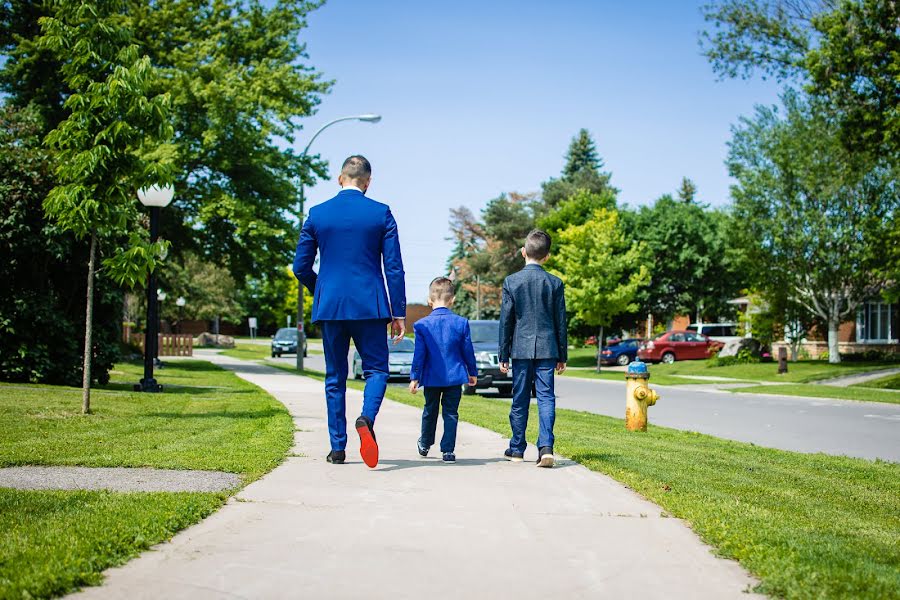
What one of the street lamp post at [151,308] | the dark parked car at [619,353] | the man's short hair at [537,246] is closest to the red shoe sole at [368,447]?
the man's short hair at [537,246]

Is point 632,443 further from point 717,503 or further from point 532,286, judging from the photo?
point 717,503

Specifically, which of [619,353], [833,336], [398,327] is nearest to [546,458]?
[398,327]

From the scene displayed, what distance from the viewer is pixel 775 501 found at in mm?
5621

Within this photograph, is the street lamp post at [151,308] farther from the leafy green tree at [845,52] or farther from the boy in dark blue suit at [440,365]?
the leafy green tree at [845,52]

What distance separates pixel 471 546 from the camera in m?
3.82

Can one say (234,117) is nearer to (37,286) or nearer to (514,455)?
(37,286)

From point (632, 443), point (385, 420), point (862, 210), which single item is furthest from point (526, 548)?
point (862, 210)

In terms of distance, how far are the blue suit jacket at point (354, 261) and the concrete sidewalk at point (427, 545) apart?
1.08 meters

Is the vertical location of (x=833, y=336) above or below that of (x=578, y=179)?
below

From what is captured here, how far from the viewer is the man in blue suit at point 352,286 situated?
5805 mm

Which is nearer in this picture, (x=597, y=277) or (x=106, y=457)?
(x=106, y=457)

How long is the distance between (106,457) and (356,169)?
2.67m

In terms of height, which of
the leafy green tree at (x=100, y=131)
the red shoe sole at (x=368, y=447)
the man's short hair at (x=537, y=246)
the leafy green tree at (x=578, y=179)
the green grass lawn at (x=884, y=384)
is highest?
the leafy green tree at (x=578, y=179)

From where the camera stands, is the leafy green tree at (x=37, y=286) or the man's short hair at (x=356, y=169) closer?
the man's short hair at (x=356, y=169)
